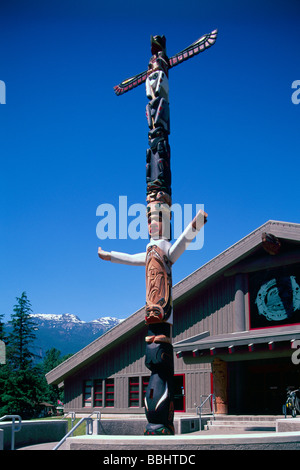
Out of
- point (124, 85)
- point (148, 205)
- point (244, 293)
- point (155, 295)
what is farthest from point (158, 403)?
point (244, 293)

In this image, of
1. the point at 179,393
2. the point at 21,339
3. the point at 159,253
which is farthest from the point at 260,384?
the point at 21,339

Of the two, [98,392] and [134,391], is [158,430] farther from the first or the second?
[98,392]

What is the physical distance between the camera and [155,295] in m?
12.0

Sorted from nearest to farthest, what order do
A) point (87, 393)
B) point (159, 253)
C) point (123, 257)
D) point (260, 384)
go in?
point (159, 253) < point (123, 257) < point (260, 384) < point (87, 393)

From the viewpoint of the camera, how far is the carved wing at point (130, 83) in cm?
1692

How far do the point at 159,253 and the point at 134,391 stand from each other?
54.3 feet

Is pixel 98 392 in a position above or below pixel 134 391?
below

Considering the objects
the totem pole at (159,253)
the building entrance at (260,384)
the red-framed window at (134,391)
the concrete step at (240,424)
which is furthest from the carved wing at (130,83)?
the red-framed window at (134,391)

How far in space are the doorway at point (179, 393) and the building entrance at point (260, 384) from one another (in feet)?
7.51

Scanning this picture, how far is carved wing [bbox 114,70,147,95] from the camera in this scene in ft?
55.5

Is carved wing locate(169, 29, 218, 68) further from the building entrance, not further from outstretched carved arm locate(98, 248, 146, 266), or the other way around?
the building entrance

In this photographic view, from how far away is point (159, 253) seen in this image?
12320 millimetres

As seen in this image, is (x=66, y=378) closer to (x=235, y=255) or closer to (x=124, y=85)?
(x=235, y=255)
